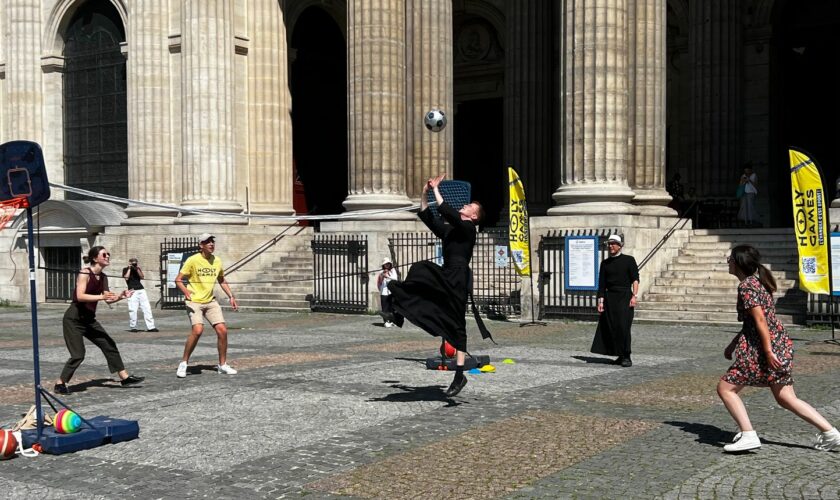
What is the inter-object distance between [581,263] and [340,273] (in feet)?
21.1

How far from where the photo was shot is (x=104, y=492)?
7.00m

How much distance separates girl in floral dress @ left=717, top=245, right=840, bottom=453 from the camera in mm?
7785

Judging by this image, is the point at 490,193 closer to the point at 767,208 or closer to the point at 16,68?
the point at 767,208

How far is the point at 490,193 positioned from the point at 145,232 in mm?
10946

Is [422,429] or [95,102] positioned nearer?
[422,429]

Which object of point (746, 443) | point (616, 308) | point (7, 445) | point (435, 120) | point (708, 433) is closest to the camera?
point (746, 443)

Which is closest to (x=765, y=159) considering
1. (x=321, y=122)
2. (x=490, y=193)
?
(x=490, y=193)

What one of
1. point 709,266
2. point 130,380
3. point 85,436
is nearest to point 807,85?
point 709,266

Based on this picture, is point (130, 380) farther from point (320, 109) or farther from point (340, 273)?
point (320, 109)

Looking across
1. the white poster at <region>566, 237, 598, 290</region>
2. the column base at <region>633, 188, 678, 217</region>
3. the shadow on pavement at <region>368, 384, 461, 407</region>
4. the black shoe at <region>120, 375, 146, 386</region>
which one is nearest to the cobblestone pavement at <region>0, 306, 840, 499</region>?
the shadow on pavement at <region>368, 384, 461, 407</region>

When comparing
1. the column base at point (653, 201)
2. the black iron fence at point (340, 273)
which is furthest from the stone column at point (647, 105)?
the black iron fence at point (340, 273)

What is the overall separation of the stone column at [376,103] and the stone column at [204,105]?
4729 millimetres

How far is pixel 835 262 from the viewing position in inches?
695

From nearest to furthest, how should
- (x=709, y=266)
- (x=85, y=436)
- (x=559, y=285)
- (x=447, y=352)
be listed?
(x=85, y=436), (x=447, y=352), (x=559, y=285), (x=709, y=266)
